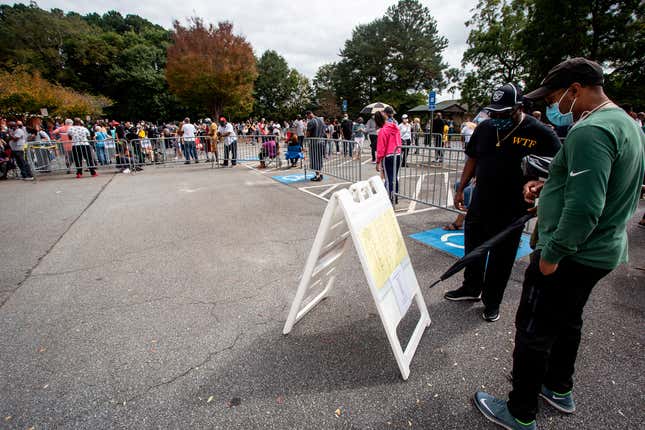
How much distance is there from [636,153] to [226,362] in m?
2.89

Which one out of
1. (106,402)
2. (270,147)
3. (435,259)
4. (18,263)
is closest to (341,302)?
(435,259)

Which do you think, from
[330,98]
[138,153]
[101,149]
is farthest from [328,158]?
[330,98]

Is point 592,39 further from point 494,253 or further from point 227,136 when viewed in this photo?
point 494,253

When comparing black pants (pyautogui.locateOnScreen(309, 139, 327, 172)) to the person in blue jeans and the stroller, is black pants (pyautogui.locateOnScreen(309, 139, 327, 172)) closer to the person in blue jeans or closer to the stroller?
the person in blue jeans

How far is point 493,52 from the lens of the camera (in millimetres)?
29484

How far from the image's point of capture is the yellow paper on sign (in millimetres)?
2197

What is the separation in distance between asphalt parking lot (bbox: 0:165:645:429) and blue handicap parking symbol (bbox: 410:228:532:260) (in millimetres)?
260

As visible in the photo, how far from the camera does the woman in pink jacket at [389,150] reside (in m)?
6.20

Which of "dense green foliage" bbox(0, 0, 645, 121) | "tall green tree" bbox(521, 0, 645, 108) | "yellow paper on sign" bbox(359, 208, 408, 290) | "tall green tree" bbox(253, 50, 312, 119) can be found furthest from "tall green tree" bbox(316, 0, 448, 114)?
"yellow paper on sign" bbox(359, 208, 408, 290)

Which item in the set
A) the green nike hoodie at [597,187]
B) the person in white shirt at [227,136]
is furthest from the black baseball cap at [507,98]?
the person in white shirt at [227,136]

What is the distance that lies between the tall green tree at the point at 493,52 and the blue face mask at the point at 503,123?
29.7m

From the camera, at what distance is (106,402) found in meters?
2.23

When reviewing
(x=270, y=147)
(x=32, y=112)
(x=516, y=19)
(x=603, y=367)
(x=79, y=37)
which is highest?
(x=79, y=37)

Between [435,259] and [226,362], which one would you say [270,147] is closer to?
[435,259]
